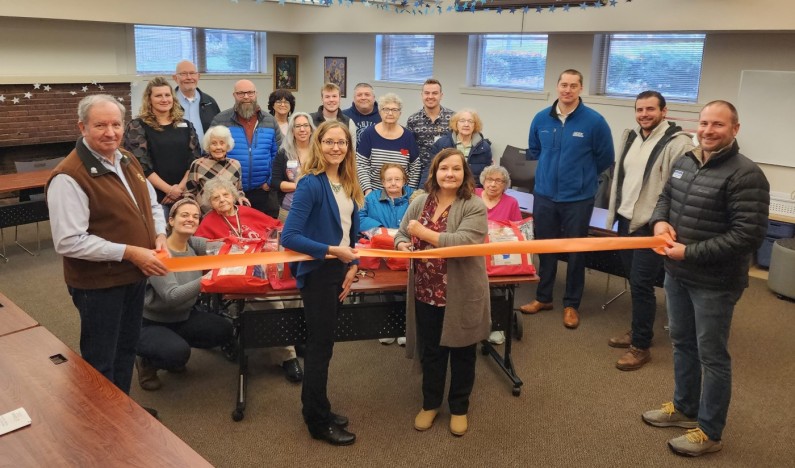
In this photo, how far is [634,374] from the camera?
4316mm

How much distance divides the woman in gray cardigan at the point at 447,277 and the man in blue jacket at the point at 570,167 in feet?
6.18

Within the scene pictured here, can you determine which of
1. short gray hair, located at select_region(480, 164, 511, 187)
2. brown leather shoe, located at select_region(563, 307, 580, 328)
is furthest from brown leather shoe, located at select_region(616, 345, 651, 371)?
short gray hair, located at select_region(480, 164, 511, 187)

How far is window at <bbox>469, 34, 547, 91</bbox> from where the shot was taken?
834cm

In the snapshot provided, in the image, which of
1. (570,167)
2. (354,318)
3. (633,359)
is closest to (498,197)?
(570,167)

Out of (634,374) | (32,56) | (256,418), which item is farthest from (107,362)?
(32,56)

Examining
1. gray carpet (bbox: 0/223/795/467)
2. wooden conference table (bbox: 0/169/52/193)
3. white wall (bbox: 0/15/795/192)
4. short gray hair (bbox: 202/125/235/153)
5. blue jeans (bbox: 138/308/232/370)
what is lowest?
gray carpet (bbox: 0/223/795/467)

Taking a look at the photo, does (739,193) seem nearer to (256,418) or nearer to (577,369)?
(577,369)

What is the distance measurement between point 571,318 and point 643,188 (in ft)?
4.25

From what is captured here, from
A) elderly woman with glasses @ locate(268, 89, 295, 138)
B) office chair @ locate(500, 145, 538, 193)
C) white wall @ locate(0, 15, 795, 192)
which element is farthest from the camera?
office chair @ locate(500, 145, 538, 193)

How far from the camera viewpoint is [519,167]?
7.82 m

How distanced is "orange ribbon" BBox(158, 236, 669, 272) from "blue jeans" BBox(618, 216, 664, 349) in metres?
0.60

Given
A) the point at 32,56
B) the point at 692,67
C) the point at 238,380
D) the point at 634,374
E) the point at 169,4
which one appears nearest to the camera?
the point at 238,380

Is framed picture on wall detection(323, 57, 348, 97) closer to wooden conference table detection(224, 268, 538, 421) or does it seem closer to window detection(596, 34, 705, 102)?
window detection(596, 34, 705, 102)

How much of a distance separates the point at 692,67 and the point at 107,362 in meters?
6.57
